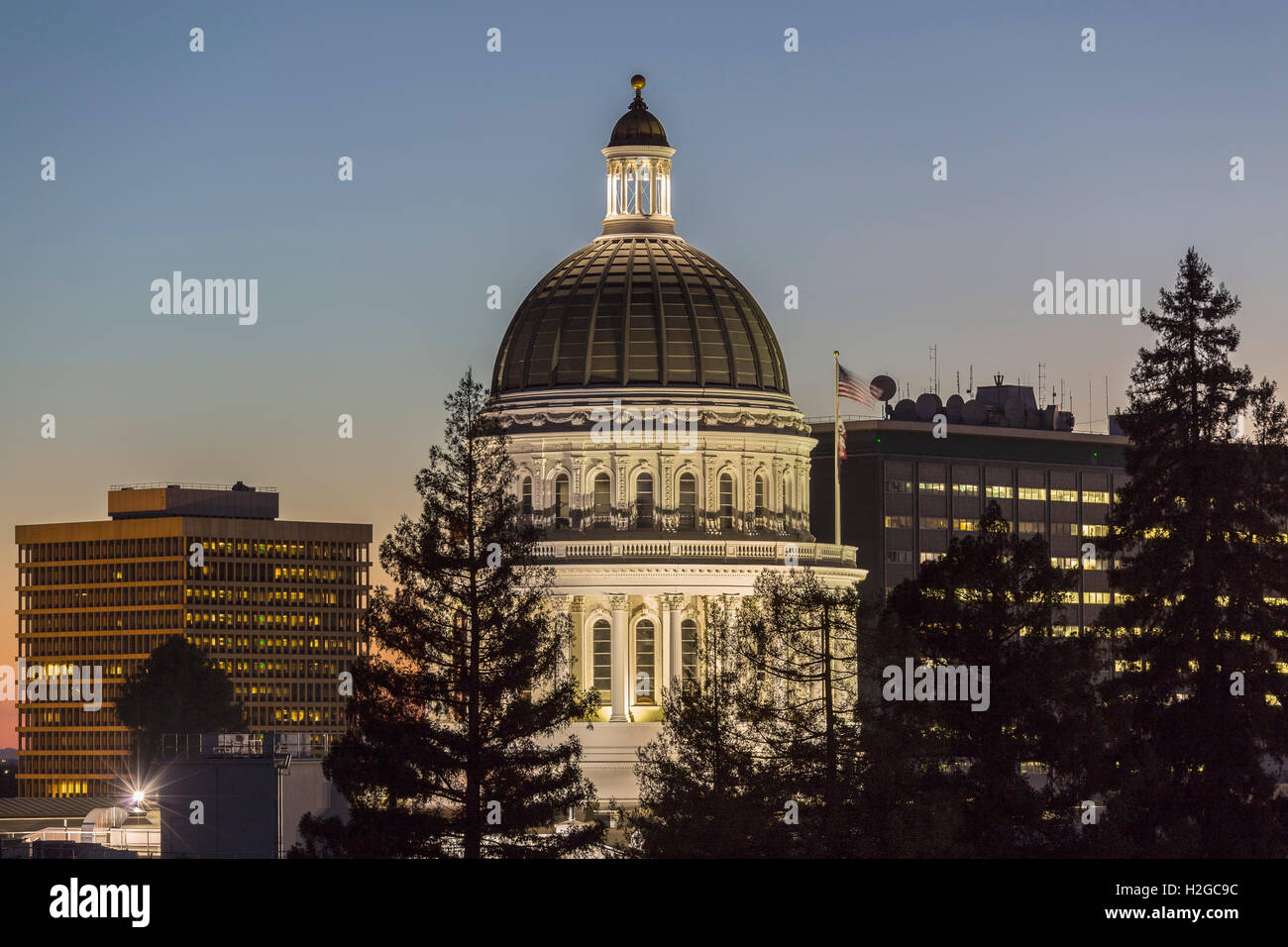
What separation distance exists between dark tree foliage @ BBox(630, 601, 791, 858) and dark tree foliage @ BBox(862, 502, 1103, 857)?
3.54 m

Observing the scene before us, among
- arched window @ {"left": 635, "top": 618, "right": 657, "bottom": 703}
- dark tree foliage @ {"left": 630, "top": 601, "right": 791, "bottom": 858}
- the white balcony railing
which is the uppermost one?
the white balcony railing

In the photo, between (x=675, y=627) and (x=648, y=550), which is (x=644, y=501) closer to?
(x=648, y=550)

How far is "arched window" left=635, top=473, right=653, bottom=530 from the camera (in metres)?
155

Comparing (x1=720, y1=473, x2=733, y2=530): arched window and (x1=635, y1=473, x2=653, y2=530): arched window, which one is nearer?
(x1=635, y1=473, x2=653, y2=530): arched window

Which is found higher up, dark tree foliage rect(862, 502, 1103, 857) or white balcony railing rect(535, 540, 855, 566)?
white balcony railing rect(535, 540, 855, 566)

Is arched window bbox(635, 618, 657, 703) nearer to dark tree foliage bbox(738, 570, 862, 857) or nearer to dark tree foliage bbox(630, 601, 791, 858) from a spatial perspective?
dark tree foliage bbox(630, 601, 791, 858)

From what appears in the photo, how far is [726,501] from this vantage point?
15612 centimetres

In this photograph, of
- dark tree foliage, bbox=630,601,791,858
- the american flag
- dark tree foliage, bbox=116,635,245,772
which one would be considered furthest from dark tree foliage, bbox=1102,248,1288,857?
dark tree foliage, bbox=116,635,245,772

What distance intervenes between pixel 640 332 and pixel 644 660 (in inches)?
765

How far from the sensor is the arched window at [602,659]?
500 feet

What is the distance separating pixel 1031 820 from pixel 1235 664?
11.9 m

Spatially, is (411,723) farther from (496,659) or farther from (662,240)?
(662,240)

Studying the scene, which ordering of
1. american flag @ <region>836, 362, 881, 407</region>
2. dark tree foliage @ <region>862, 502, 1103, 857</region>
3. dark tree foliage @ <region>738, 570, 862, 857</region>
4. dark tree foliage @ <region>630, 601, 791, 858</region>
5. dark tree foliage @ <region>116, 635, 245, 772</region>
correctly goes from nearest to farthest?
dark tree foliage @ <region>630, 601, 791, 858</region>, dark tree foliage @ <region>738, 570, 862, 857</region>, dark tree foliage @ <region>862, 502, 1103, 857</region>, american flag @ <region>836, 362, 881, 407</region>, dark tree foliage @ <region>116, 635, 245, 772</region>

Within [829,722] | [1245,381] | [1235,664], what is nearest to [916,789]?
[829,722]
